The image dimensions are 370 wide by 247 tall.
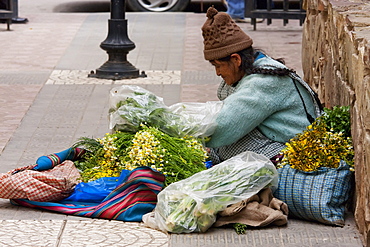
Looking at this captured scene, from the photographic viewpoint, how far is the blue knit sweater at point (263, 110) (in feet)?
15.9

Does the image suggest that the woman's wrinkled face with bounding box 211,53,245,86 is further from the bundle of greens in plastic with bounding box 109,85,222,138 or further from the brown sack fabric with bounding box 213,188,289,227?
the brown sack fabric with bounding box 213,188,289,227

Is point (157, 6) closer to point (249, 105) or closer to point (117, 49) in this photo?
point (117, 49)

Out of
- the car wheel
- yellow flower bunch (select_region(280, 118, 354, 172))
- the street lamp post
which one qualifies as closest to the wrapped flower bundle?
yellow flower bunch (select_region(280, 118, 354, 172))

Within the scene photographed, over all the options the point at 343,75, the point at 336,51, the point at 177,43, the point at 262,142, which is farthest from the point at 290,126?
the point at 177,43

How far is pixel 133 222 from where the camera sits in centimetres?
455

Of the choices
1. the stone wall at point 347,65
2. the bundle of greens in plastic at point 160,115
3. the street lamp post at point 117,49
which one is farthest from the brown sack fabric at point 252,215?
the street lamp post at point 117,49

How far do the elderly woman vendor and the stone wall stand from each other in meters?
0.36

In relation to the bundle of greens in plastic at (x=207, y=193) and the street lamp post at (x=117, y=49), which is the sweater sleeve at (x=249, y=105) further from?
the street lamp post at (x=117, y=49)

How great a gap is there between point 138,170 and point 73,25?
8.26 meters

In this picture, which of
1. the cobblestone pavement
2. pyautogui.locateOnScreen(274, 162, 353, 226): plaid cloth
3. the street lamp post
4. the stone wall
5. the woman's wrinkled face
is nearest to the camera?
the stone wall

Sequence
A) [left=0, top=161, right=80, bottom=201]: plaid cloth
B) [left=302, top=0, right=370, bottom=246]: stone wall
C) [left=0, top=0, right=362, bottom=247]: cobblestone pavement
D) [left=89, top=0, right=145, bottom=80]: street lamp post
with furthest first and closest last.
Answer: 1. [left=89, top=0, right=145, bottom=80]: street lamp post
2. [left=0, top=161, right=80, bottom=201]: plaid cloth
3. [left=0, top=0, right=362, bottom=247]: cobblestone pavement
4. [left=302, top=0, right=370, bottom=246]: stone wall

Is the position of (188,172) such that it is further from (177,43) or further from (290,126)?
(177,43)

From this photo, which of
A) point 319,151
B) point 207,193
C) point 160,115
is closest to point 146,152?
point 160,115

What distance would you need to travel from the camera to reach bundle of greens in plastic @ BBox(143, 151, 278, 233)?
4.33 metres
